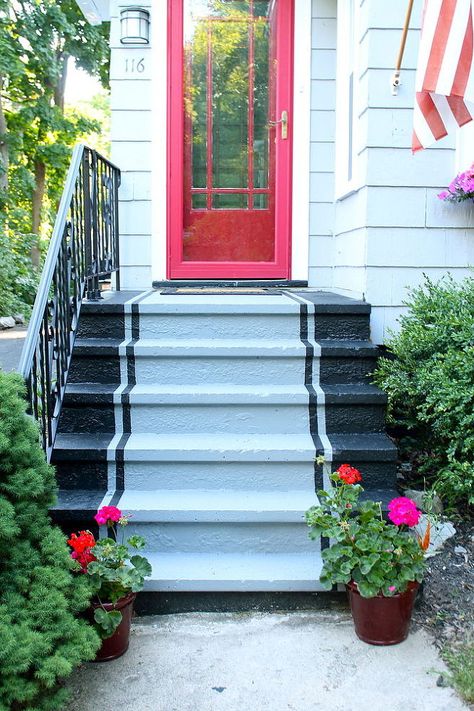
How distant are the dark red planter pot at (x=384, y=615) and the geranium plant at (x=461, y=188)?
194cm

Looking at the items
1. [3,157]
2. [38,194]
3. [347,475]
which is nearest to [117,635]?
[347,475]

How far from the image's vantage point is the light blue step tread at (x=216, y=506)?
2.45 metres

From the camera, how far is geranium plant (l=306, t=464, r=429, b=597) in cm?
205

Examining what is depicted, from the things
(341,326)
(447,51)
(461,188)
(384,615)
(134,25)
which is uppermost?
(134,25)

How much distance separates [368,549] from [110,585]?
0.80 meters

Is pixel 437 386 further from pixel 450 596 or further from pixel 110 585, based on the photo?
pixel 110 585

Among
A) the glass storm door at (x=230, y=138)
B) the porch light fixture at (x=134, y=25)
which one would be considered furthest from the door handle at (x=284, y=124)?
the porch light fixture at (x=134, y=25)

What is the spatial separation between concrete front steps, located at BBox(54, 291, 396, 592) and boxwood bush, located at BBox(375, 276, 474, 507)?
6.3 inches

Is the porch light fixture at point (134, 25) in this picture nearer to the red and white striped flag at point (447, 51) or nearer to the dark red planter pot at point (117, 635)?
the red and white striped flag at point (447, 51)

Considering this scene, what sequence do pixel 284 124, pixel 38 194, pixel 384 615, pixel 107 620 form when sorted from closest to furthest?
pixel 107 620
pixel 384 615
pixel 284 124
pixel 38 194

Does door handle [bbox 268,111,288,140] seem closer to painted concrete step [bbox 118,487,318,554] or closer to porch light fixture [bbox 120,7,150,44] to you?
porch light fixture [bbox 120,7,150,44]

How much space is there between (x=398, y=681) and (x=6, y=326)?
18.1 feet

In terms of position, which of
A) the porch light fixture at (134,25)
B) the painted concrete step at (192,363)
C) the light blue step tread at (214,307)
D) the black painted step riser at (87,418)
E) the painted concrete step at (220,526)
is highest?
Result: the porch light fixture at (134,25)

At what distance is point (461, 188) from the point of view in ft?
10.5
